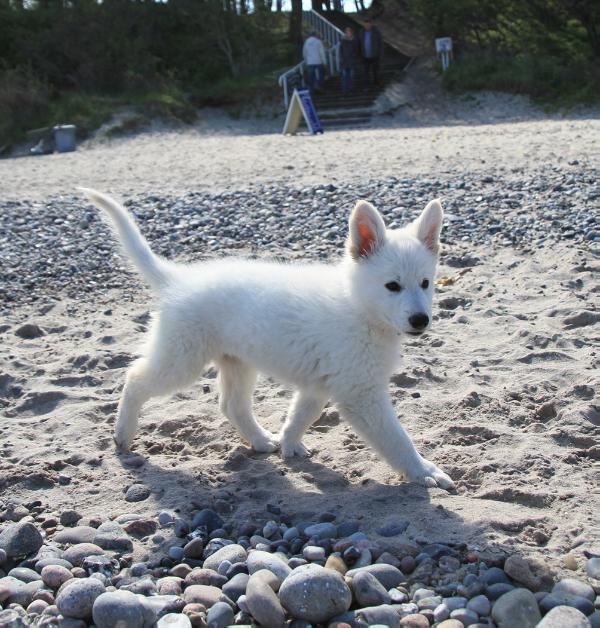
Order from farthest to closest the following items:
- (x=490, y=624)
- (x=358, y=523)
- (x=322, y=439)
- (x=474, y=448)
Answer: (x=322, y=439)
(x=474, y=448)
(x=358, y=523)
(x=490, y=624)

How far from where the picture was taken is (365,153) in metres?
14.4

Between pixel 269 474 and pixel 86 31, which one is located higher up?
pixel 86 31

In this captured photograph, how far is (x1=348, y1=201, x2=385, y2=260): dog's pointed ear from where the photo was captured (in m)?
4.16

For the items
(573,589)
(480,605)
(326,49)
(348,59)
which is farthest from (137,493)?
(326,49)

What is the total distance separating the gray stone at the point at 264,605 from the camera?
2.92 meters

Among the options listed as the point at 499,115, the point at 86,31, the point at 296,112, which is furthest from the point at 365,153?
the point at 86,31

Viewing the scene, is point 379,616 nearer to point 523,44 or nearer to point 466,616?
point 466,616

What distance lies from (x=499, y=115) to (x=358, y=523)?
68.3ft

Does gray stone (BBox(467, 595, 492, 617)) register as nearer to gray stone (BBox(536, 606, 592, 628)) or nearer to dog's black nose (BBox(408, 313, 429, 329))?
gray stone (BBox(536, 606, 592, 628))

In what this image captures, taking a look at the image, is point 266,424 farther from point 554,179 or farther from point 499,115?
point 499,115

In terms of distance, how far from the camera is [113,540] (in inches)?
141

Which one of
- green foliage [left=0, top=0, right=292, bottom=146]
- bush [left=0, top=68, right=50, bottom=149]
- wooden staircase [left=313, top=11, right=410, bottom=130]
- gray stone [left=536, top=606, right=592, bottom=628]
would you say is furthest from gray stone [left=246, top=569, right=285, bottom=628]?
green foliage [left=0, top=0, right=292, bottom=146]

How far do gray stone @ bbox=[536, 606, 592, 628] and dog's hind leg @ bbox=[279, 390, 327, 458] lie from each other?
1790 mm

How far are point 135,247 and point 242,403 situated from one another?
1.08 meters
